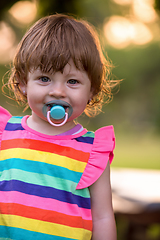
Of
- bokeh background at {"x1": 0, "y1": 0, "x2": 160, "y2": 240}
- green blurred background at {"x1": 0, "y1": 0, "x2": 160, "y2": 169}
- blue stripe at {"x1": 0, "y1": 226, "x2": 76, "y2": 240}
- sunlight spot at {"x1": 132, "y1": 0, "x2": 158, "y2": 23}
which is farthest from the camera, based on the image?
green blurred background at {"x1": 0, "y1": 0, "x2": 160, "y2": 169}

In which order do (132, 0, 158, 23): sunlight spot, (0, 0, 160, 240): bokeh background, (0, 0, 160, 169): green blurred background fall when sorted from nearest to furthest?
(132, 0, 158, 23): sunlight spot → (0, 0, 160, 240): bokeh background → (0, 0, 160, 169): green blurred background

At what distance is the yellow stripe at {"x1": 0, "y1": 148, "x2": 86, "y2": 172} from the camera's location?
3.55 feet

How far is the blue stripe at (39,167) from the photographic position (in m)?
1.06

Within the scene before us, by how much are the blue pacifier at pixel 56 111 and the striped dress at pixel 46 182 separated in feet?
0.34

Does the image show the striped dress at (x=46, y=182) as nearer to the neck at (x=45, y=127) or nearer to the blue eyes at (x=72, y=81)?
the neck at (x=45, y=127)

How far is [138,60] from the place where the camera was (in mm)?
15289

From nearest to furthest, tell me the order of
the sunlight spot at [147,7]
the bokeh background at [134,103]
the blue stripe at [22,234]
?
the blue stripe at [22,234], the sunlight spot at [147,7], the bokeh background at [134,103]

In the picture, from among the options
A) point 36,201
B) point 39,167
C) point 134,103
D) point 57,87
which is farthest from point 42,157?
point 134,103

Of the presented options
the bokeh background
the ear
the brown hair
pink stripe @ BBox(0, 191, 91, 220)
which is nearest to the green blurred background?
the bokeh background


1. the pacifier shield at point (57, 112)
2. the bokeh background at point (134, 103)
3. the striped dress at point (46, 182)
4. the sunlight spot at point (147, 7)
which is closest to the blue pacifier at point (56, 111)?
the pacifier shield at point (57, 112)

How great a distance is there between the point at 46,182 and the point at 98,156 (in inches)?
9.0

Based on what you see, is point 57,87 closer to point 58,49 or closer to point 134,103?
point 58,49

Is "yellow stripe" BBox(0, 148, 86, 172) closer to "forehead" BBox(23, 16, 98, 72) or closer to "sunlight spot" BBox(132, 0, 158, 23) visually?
"forehead" BBox(23, 16, 98, 72)

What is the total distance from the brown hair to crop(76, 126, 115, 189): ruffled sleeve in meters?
0.21
